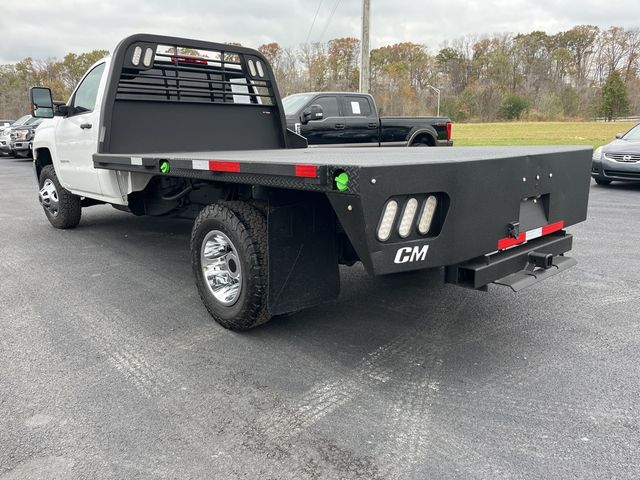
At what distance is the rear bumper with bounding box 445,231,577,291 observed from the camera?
301cm

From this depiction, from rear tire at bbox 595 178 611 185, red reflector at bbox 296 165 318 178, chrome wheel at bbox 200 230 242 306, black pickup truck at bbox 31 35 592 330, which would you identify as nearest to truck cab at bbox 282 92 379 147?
rear tire at bbox 595 178 611 185

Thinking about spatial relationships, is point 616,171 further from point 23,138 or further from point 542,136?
point 542,136

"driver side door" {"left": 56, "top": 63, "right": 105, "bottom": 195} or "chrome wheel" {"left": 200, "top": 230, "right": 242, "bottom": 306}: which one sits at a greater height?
"driver side door" {"left": 56, "top": 63, "right": 105, "bottom": 195}

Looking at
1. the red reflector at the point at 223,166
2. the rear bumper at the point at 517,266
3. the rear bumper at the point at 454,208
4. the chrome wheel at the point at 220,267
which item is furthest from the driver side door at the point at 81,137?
the rear bumper at the point at 517,266

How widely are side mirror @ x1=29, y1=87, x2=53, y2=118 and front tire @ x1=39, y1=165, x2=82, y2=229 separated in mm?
854

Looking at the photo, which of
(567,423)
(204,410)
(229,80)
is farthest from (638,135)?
(204,410)

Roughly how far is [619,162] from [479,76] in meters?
73.8

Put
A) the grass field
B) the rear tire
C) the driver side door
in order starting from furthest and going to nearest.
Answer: the grass field, the rear tire, the driver side door

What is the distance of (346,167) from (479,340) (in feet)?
5.71

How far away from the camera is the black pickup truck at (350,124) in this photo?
1114 centimetres

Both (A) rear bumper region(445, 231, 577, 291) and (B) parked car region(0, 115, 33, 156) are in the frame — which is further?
(B) parked car region(0, 115, 33, 156)

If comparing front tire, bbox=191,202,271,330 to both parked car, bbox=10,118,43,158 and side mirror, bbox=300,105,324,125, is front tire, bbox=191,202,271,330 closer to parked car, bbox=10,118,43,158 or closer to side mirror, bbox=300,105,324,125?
side mirror, bbox=300,105,324,125

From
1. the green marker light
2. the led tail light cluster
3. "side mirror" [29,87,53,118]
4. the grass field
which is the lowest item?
the grass field

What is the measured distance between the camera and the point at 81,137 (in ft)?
18.8
